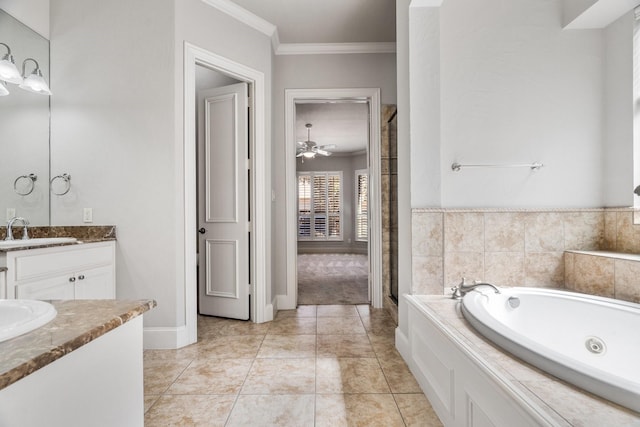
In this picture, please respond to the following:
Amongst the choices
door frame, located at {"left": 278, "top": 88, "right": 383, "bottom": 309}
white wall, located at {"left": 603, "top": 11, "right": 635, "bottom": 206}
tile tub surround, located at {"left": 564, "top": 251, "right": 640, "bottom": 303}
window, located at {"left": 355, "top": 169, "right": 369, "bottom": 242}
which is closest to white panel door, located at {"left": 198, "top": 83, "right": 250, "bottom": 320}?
door frame, located at {"left": 278, "top": 88, "right": 383, "bottom": 309}

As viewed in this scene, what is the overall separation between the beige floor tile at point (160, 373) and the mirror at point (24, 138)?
1.40 m

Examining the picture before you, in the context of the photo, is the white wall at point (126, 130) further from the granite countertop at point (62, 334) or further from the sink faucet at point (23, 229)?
the granite countertop at point (62, 334)

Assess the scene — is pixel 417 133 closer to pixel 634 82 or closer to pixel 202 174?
pixel 634 82

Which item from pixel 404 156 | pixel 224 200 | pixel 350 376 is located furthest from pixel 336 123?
pixel 350 376

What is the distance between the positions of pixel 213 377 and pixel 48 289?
1137 millimetres

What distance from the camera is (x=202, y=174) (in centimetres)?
316

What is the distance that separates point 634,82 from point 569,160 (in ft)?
1.90

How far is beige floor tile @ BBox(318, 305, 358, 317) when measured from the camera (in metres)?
3.24

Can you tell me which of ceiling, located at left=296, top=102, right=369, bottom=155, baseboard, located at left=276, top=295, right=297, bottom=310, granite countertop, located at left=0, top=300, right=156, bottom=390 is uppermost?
ceiling, located at left=296, top=102, right=369, bottom=155

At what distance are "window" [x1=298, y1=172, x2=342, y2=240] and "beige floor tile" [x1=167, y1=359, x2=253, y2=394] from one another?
6.74 meters

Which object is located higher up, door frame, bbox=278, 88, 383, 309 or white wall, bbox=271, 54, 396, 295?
white wall, bbox=271, 54, 396, 295

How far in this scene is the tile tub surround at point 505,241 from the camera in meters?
2.10

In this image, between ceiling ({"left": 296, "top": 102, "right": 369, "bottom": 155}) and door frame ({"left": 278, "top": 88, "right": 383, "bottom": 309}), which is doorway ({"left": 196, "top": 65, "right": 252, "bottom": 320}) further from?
ceiling ({"left": 296, "top": 102, "right": 369, "bottom": 155})

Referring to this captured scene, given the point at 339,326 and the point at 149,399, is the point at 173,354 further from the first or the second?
the point at 339,326
